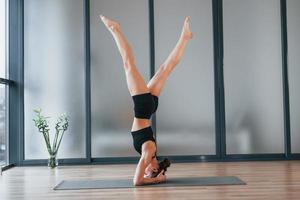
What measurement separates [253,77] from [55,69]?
3.08 metres

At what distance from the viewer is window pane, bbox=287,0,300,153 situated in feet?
20.6

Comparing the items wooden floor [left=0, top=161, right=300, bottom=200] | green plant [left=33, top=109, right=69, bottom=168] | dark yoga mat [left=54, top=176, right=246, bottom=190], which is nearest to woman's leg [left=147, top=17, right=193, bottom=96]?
dark yoga mat [left=54, top=176, right=246, bottom=190]

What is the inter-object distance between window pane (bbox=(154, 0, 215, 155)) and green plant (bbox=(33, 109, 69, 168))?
1441 mm

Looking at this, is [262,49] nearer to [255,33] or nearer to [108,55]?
[255,33]

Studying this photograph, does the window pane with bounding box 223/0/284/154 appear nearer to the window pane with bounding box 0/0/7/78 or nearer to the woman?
the woman

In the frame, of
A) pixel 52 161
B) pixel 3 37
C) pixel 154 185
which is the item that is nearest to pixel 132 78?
pixel 154 185

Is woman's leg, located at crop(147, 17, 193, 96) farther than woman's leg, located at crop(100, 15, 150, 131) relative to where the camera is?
Yes

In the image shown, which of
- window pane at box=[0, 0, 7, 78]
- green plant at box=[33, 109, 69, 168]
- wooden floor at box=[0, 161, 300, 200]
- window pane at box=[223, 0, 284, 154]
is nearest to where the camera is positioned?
wooden floor at box=[0, 161, 300, 200]

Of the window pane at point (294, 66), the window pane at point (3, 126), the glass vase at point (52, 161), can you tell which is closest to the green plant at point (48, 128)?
the glass vase at point (52, 161)

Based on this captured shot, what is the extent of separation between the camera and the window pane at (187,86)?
6.24 metres

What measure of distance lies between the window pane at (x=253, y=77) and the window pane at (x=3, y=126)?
11.0 ft

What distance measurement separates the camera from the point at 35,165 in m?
6.08

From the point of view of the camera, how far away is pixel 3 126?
5863 millimetres

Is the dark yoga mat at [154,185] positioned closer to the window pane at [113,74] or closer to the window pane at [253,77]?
the window pane at [113,74]
